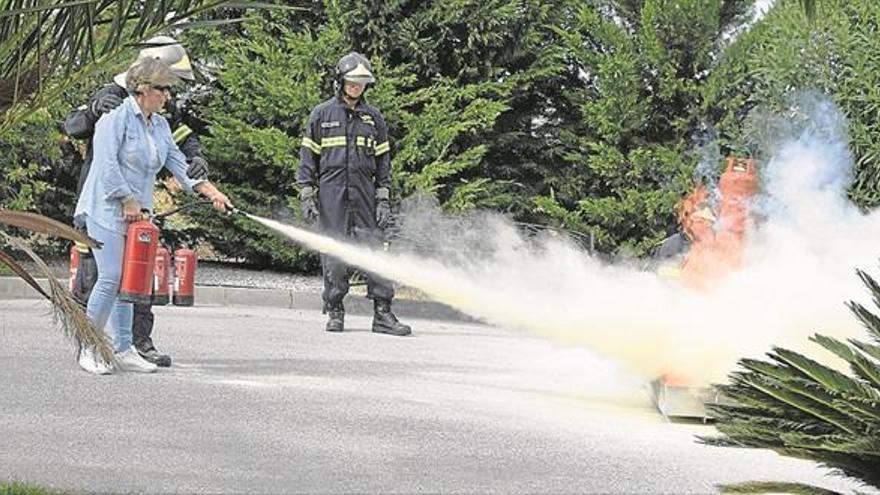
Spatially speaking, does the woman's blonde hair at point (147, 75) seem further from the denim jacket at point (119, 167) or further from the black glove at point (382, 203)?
the black glove at point (382, 203)

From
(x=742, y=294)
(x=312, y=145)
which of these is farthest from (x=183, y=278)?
(x=742, y=294)

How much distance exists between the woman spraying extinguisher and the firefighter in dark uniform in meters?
0.06

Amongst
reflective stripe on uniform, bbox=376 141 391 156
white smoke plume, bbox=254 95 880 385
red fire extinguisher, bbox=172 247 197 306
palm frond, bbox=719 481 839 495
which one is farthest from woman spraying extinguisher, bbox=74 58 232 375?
palm frond, bbox=719 481 839 495

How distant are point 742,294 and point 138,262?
3322mm

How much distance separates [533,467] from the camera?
6.48m

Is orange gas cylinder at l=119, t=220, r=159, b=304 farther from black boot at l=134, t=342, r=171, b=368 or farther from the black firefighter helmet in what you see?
the black firefighter helmet

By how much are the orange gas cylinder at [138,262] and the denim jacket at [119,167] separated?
0.29 feet

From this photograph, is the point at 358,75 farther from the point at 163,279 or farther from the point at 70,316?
the point at 70,316

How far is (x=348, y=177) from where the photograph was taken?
12.2m

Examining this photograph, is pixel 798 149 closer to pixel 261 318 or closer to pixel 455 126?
pixel 261 318

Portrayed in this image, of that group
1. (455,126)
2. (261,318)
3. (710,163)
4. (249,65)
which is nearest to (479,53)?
(455,126)

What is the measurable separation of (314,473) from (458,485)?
22.7 inches

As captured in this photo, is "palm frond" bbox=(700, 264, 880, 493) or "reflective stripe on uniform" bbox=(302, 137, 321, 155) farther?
"reflective stripe on uniform" bbox=(302, 137, 321, 155)

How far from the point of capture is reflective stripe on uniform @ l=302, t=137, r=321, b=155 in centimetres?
1233
